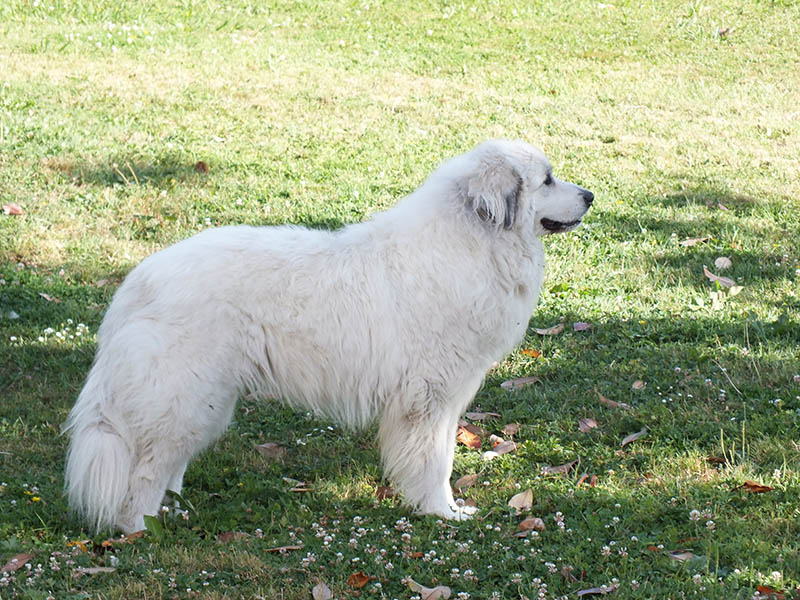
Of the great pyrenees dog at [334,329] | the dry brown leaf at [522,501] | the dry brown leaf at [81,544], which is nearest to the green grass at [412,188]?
the dry brown leaf at [81,544]

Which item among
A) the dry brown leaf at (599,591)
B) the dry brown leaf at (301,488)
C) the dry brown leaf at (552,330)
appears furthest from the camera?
the dry brown leaf at (552,330)

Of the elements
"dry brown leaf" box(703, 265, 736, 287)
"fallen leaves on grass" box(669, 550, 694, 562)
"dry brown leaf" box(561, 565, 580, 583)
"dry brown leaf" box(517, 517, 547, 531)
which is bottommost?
"dry brown leaf" box(517, 517, 547, 531)

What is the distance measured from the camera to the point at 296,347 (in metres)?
4.65

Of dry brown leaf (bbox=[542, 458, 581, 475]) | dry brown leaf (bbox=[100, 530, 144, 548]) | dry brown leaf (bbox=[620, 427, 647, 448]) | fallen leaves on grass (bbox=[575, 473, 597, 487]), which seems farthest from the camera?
dry brown leaf (bbox=[620, 427, 647, 448])

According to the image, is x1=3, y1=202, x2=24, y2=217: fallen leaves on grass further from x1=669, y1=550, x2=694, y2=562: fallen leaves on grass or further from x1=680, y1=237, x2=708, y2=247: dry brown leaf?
x1=669, y1=550, x2=694, y2=562: fallen leaves on grass

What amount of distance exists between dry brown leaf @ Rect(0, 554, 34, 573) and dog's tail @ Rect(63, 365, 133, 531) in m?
0.36

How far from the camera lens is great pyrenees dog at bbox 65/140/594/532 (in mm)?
4430

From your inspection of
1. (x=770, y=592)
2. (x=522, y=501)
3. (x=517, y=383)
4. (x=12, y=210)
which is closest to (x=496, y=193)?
(x=522, y=501)

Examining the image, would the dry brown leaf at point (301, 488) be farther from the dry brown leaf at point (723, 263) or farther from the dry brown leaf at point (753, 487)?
the dry brown leaf at point (723, 263)

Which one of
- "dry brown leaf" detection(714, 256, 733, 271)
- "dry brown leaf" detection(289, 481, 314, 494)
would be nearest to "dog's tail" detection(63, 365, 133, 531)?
"dry brown leaf" detection(289, 481, 314, 494)

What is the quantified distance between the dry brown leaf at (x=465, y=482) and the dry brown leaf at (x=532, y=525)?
743 millimetres

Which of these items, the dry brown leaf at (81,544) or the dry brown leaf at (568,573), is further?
the dry brown leaf at (81,544)

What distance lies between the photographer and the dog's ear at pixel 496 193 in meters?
4.78

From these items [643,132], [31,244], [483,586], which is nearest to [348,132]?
[643,132]
